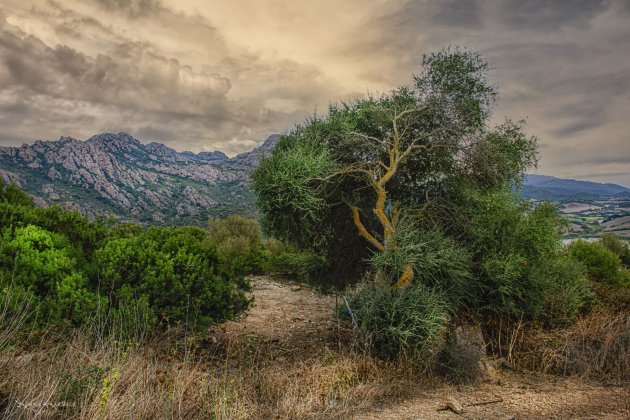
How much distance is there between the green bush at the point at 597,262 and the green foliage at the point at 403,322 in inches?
485

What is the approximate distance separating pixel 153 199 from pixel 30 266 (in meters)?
158

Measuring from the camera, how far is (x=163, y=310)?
7.79m

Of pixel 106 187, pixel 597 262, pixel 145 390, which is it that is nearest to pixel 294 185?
pixel 145 390

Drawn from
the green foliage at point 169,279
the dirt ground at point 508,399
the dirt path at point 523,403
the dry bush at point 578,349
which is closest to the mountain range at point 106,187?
the green foliage at point 169,279

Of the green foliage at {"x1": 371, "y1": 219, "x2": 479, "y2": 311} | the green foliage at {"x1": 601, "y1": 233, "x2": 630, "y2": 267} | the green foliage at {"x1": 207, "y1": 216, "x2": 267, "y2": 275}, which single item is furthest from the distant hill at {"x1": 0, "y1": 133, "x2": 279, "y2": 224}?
the green foliage at {"x1": 371, "y1": 219, "x2": 479, "y2": 311}

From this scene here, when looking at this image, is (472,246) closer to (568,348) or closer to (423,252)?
(423,252)

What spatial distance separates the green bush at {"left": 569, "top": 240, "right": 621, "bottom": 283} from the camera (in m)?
17.1

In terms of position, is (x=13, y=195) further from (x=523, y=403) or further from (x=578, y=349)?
(x=578, y=349)

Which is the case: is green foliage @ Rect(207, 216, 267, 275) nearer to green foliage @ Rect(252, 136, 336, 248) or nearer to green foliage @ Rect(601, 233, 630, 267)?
green foliage @ Rect(252, 136, 336, 248)

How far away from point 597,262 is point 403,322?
1527 cm

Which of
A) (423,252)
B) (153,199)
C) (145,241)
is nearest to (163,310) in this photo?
(145,241)

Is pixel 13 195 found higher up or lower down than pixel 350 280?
higher up

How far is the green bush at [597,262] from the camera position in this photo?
17062mm

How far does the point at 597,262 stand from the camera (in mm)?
17922
